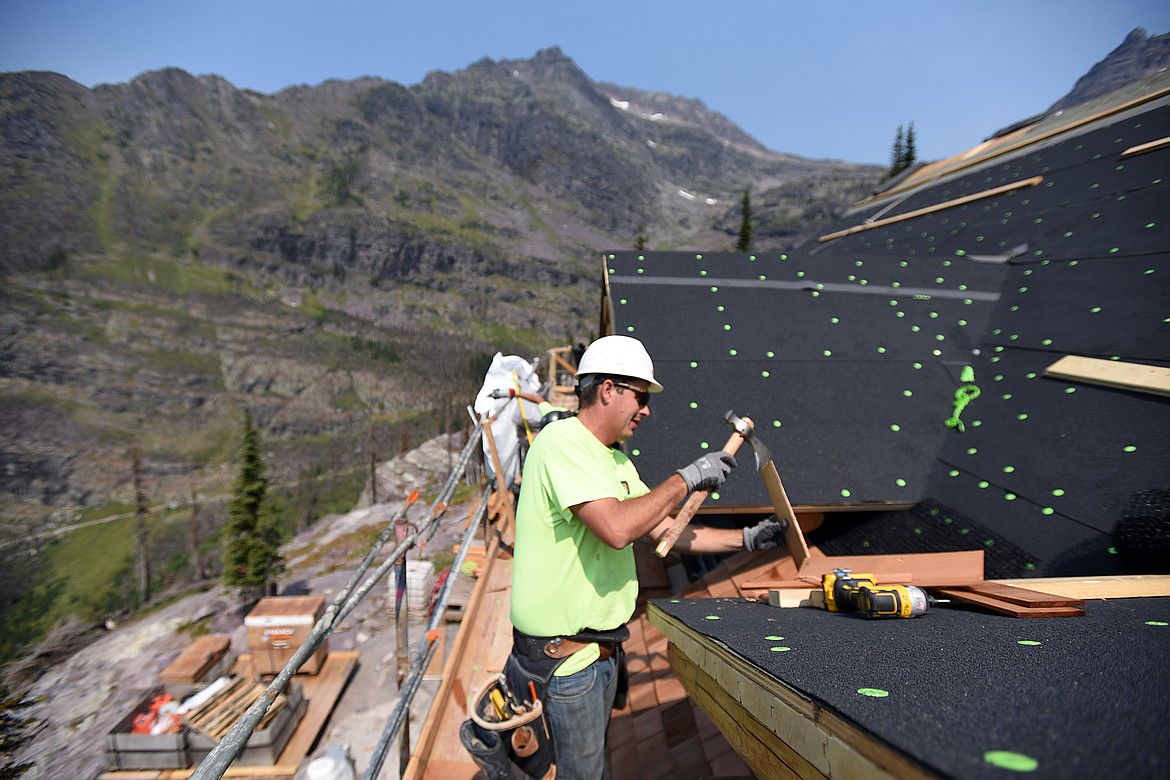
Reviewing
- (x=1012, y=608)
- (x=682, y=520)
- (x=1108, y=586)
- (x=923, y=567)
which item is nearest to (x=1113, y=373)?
(x=1108, y=586)

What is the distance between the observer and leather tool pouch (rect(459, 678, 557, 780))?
98.0 inches

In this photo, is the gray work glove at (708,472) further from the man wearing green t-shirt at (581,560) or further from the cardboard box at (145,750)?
the cardboard box at (145,750)

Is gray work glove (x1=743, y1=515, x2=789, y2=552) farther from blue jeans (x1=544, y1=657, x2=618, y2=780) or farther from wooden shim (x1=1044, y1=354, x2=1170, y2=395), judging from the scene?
wooden shim (x1=1044, y1=354, x2=1170, y2=395)

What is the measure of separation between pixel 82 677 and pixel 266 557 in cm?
860

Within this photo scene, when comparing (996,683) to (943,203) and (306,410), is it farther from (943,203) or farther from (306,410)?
(306,410)

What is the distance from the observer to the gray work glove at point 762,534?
3.23 m

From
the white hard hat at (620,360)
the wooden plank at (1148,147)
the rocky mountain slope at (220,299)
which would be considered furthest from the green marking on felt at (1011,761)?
the rocky mountain slope at (220,299)

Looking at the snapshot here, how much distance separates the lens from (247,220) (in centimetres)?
14775

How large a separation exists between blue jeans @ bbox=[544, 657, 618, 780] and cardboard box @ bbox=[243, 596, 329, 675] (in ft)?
35.0

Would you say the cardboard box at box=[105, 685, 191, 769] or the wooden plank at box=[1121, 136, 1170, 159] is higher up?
the wooden plank at box=[1121, 136, 1170, 159]

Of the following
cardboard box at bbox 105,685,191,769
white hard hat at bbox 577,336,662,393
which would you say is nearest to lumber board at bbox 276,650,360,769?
cardboard box at bbox 105,685,191,769

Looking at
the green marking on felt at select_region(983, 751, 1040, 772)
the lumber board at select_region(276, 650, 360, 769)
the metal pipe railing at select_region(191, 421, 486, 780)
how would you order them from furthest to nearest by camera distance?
the lumber board at select_region(276, 650, 360, 769)
the metal pipe railing at select_region(191, 421, 486, 780)
the green marking on felt at select_region(983, 751, 1040, 772)

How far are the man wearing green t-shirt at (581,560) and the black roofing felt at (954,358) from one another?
43.6 inches

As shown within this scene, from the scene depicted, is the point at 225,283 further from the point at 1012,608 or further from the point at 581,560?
the point at 1012,608
